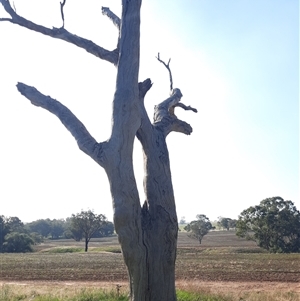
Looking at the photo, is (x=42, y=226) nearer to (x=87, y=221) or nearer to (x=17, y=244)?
(x=17, y=244)

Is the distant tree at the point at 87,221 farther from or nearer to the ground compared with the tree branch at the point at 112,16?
nearer to the ground

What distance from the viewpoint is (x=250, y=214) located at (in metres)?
54.4

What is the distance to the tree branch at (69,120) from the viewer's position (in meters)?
6.02

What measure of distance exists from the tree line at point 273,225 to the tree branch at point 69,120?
162 ft

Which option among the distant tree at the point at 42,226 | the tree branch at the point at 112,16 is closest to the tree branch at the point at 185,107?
the tree branch at the point at 112,16

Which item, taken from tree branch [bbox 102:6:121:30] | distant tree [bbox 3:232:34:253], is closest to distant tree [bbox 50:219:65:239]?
distant tree [bbox 3:232:34:253]

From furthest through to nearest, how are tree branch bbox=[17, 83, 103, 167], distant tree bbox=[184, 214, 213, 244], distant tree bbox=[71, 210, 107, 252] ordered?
distant tree bbox=[184, 214, 213, 244] → distant tree bbox=[71, 210, 107, 252] → tree branch bbox=[17, 83, 103, 167]

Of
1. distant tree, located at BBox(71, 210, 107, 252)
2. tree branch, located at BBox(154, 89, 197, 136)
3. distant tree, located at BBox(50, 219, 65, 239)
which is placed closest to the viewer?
tree branch, located at BBox(154, 89, 197, 136)

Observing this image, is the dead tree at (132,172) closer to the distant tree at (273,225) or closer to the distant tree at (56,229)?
the distant tree at (273,225)

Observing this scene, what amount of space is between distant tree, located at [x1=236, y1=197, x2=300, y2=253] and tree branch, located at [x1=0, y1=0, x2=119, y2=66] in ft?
160

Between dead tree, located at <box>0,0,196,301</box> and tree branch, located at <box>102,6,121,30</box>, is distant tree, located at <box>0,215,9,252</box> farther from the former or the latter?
dead tree, located at <box>0,0,196,301</box>

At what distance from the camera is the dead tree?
18.6ft

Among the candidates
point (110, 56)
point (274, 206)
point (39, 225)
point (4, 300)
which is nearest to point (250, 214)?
point (274, 206)

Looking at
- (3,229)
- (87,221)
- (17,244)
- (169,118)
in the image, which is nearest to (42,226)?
(3,229)
